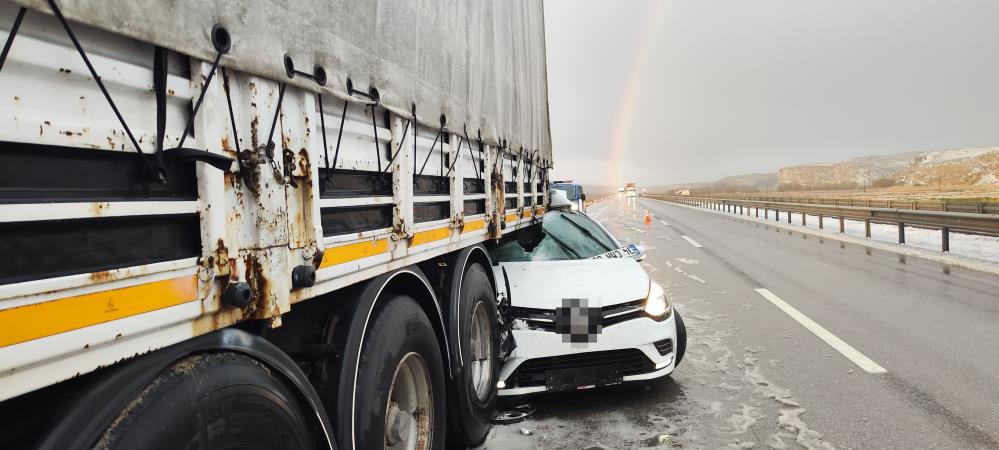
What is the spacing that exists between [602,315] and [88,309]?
12.5 ft

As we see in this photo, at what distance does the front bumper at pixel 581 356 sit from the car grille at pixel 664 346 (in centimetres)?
4

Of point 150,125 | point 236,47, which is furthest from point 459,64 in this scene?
point 150,125

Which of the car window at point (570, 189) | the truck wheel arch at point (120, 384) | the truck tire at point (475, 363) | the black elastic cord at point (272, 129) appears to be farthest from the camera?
the car window at point (570, 189)

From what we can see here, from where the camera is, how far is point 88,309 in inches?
48.2

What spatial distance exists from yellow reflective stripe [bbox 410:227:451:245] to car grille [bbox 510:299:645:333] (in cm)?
135

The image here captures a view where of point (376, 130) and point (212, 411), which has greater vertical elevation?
point (376, 130)

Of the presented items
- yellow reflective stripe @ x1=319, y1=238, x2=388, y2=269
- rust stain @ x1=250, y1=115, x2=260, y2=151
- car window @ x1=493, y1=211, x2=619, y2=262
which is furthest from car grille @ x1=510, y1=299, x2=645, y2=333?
rust stain @ x1=250, y1=115, x2=260, y2=151

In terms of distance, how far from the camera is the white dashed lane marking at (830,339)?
17.5ft

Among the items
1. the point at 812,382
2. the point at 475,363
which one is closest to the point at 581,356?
the point at 475,363

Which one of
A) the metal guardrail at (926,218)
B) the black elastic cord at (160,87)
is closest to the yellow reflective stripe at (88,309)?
the black elastic cord at (160,87)

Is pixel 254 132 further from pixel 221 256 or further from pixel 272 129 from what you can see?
pixel 221 256

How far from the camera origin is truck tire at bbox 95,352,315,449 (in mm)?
1299

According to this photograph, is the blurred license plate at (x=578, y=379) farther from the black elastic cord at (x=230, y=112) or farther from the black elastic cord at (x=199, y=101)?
the black elastic cord at (x=199, y=101)

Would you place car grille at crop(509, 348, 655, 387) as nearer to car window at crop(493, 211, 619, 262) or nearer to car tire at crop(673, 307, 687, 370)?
car tire at crop(673, 307, 687, 370)
